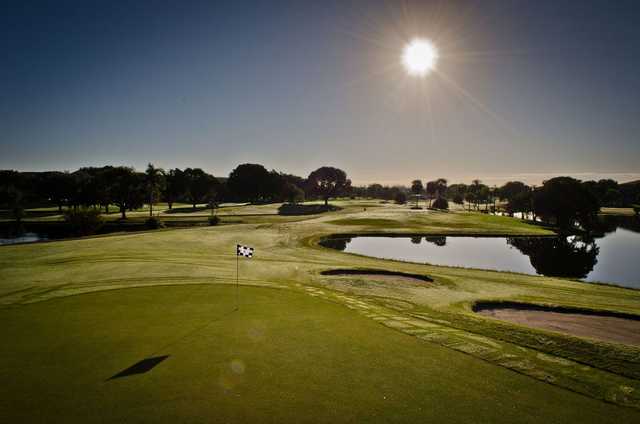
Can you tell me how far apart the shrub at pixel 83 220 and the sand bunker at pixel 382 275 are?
55.5 meters

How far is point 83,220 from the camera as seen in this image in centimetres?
6322

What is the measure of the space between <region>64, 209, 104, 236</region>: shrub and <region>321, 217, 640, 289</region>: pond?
1892 inches

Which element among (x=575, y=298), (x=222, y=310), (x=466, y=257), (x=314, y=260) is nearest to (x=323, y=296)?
(x=222, y=310)

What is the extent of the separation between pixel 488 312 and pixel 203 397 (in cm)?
2317

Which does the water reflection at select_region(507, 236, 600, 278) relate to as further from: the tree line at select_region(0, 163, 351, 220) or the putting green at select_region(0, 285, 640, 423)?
the tree line at select_region(0, 163, 351, 220)

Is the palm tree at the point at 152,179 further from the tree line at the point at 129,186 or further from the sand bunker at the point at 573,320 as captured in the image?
the sand bunker at the point at 573,320

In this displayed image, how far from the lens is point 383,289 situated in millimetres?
29562

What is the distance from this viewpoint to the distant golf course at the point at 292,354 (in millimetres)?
9883

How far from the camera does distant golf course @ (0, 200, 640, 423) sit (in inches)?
389

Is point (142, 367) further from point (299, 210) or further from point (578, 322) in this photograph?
point (299, 210)

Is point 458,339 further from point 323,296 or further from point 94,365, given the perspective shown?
point 94,365

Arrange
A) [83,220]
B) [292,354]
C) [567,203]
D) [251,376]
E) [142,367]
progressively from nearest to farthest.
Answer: [251,376]
[142,367]
[292,354]
[83,220]
[567,203]

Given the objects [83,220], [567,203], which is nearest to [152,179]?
[83,220]

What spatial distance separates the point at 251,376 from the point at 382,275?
1049 inches
